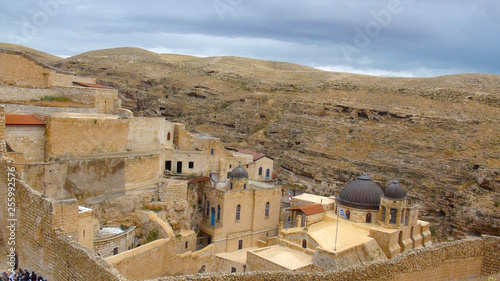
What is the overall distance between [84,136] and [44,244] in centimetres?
1043

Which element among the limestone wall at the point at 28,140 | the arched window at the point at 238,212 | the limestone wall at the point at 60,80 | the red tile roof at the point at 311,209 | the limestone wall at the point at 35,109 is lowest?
the arched window at the point at 238,212

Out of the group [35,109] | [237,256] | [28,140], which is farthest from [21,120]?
[237,256]

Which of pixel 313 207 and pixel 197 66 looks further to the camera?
pixel 197 66

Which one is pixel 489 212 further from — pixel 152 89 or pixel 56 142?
pixel 152 89

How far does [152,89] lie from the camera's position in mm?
60188

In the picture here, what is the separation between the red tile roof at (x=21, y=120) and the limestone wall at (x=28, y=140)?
7.4 inches

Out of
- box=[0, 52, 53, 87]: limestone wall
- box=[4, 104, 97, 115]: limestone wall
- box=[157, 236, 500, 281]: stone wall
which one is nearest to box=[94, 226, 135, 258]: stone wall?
box=[4, 104, 97, 115]: limestone wall

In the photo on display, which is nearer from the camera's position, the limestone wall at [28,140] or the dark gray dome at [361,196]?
the limestone wall at [28,140]

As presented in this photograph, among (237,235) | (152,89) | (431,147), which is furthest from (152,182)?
(152,89)

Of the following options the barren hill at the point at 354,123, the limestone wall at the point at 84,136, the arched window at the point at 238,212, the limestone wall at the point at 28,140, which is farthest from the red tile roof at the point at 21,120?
the barren hill at the point at 354,123

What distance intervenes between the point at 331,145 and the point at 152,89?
29.5 meters

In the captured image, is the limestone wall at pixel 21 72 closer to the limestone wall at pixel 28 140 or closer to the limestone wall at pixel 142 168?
the limestone wall at pixel 28 140

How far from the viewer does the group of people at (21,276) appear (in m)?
10.9

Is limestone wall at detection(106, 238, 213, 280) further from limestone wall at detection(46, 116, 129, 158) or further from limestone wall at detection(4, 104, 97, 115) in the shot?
limestone wall at detection(4, 104, 97, 115)
